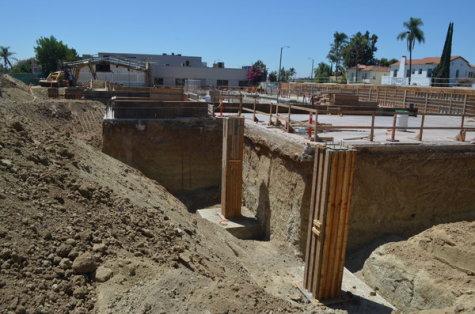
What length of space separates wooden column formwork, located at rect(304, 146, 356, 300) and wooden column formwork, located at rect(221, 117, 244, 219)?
471 cm

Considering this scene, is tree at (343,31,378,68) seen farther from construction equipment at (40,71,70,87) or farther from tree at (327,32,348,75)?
construction equipment at (40,71,70,87)

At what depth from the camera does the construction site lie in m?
5.05

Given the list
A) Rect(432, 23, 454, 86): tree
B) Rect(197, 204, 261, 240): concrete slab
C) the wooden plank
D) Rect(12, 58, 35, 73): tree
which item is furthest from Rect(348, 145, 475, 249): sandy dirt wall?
Rect(12, 58, 35, 73): tree

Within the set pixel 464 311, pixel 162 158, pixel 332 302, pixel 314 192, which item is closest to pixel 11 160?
pixel 314 192

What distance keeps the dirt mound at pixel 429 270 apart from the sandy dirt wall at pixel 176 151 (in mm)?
7791

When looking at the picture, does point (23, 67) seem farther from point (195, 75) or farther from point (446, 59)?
point (446, 59)

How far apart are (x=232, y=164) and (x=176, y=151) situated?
13.9 feet

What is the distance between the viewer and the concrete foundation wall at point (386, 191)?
1097 cm

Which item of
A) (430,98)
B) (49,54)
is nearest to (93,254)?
(430,98)

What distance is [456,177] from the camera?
1197 centimetres

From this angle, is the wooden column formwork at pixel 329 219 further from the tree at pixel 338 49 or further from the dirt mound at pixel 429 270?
the tree at pixel 338 49

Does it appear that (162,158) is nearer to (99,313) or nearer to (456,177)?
(456,177)

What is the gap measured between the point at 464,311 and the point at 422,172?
565cm

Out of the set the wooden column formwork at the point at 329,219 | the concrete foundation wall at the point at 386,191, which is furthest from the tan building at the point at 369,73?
the wooden column formwork at the point at 329,219
